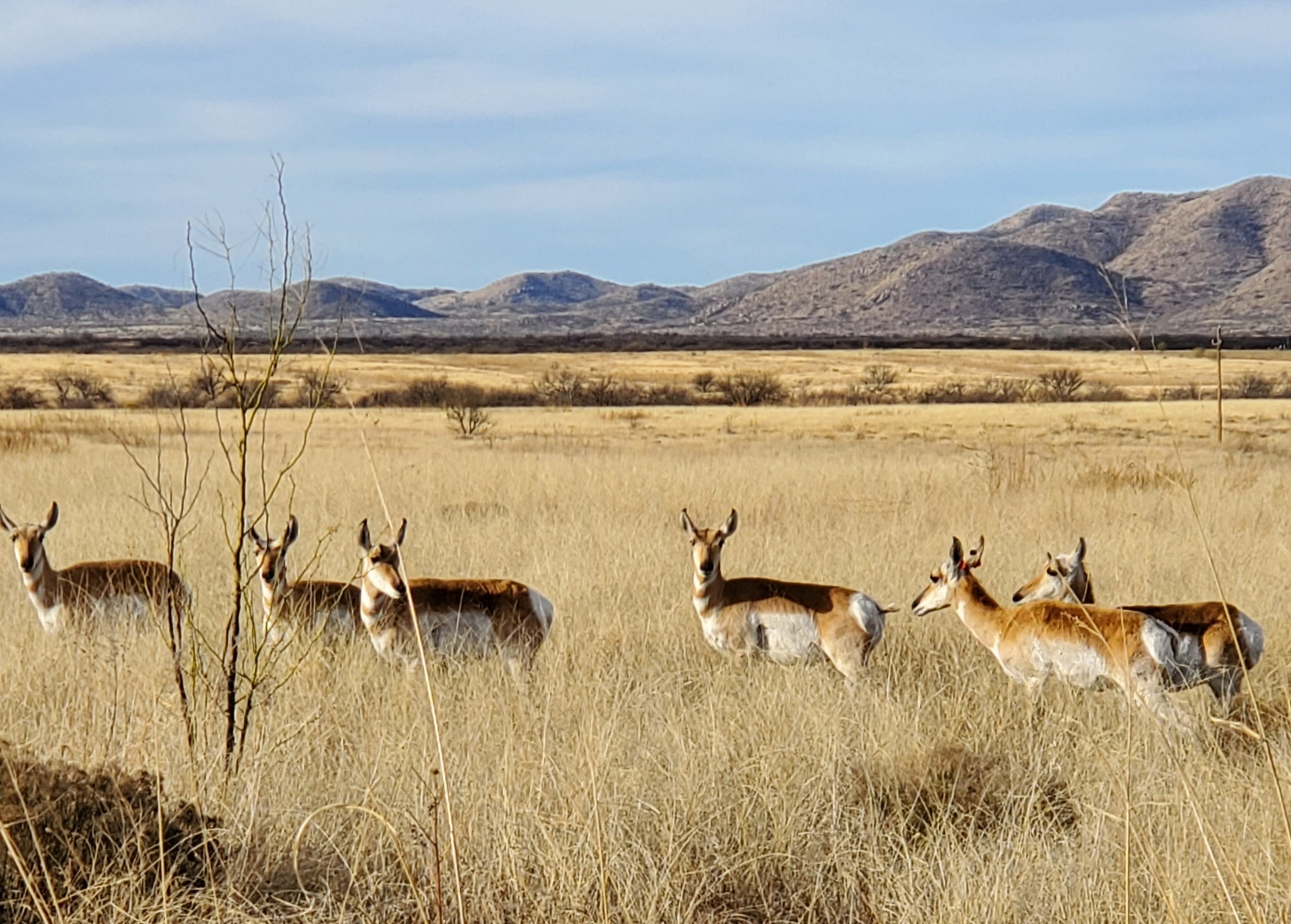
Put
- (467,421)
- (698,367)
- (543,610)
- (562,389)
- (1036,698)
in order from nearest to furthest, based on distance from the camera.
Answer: (1036,698) → (543,610) → (467,421) → (562,389) → (698,367)

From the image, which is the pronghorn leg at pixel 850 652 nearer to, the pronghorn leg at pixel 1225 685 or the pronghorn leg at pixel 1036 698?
the pronghorn leg at pixel 1036 698

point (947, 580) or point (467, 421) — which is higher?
point (947, 580)

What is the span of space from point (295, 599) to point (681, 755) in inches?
122

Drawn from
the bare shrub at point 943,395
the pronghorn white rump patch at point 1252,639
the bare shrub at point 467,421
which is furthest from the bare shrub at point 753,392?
the pronghorn white rump patch at point 1252,639

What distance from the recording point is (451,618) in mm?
7414

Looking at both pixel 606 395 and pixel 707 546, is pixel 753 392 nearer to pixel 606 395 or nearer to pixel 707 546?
pixel 606 395

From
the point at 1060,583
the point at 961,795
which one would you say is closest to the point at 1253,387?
the point at 1060,583

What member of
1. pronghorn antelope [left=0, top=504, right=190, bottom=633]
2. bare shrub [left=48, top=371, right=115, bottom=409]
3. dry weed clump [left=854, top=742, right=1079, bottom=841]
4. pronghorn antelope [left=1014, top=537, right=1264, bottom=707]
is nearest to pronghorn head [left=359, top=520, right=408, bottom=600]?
pronghorn antelope [left=0, top=504, right=190, bottom=633]

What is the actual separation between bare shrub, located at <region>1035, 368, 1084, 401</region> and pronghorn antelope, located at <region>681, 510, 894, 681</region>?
158 feet

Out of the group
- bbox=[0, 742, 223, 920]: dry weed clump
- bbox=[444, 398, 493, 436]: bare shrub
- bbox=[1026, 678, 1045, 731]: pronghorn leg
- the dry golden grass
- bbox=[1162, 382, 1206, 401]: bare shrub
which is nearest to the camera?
bbox=[0, 742, 223, 920]: dry weed clump

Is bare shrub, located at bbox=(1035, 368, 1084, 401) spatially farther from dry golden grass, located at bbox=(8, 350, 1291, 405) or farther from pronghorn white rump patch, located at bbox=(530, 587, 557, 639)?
pronghorn white rump patch, located at bbox=(530, 587, 557, 639)

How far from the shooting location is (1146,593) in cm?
982

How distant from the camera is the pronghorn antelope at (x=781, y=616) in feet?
23.8

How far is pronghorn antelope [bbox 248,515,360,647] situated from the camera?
7359 millimetres
